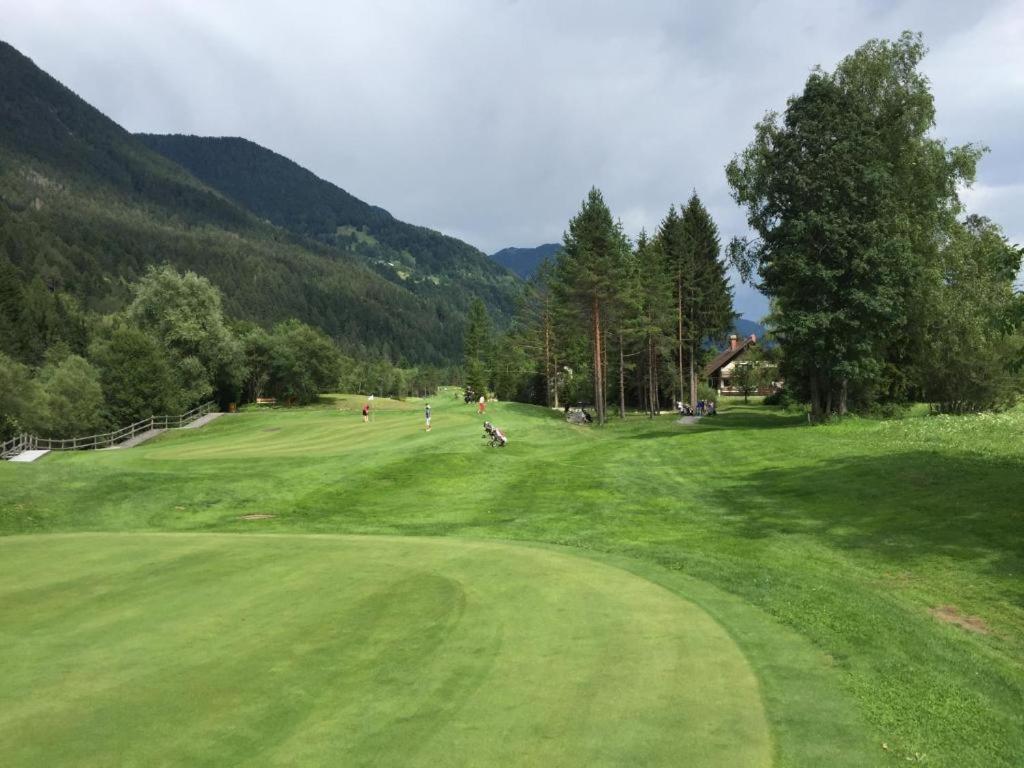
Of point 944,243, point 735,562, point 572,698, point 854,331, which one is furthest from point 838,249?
point 572,698

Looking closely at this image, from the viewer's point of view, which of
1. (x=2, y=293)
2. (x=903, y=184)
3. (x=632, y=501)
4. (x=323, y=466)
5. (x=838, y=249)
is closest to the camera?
(x=632, y=501)

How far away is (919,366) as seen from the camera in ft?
154

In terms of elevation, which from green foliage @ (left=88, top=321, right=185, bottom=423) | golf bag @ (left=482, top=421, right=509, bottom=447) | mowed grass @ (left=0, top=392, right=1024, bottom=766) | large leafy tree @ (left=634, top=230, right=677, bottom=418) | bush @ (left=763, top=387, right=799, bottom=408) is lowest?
mowed grass @ (left=0, top=392, right=1024, bottom=766)

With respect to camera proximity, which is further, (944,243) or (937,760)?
(944,243)

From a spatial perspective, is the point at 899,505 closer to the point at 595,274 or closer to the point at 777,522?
the point at 777,522

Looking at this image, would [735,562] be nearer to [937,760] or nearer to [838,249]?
[937,760]

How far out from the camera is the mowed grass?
6.98 metres

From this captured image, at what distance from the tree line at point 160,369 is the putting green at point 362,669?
5815 cm

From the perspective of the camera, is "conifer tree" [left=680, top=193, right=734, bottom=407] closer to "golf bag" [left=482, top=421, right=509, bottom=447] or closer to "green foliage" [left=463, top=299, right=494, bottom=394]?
"golf bag" [left=482, top=421, right=509, bottom=447]

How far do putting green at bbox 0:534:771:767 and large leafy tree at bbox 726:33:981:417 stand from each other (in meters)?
30.8

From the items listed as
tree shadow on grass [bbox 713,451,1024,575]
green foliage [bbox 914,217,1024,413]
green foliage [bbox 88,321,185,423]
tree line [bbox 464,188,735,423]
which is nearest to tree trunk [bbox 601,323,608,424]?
tree line [bbox 464,188,735,423]

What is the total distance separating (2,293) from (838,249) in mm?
141771

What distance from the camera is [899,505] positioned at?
59.1ft

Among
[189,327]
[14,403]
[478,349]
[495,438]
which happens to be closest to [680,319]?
[495,438]
